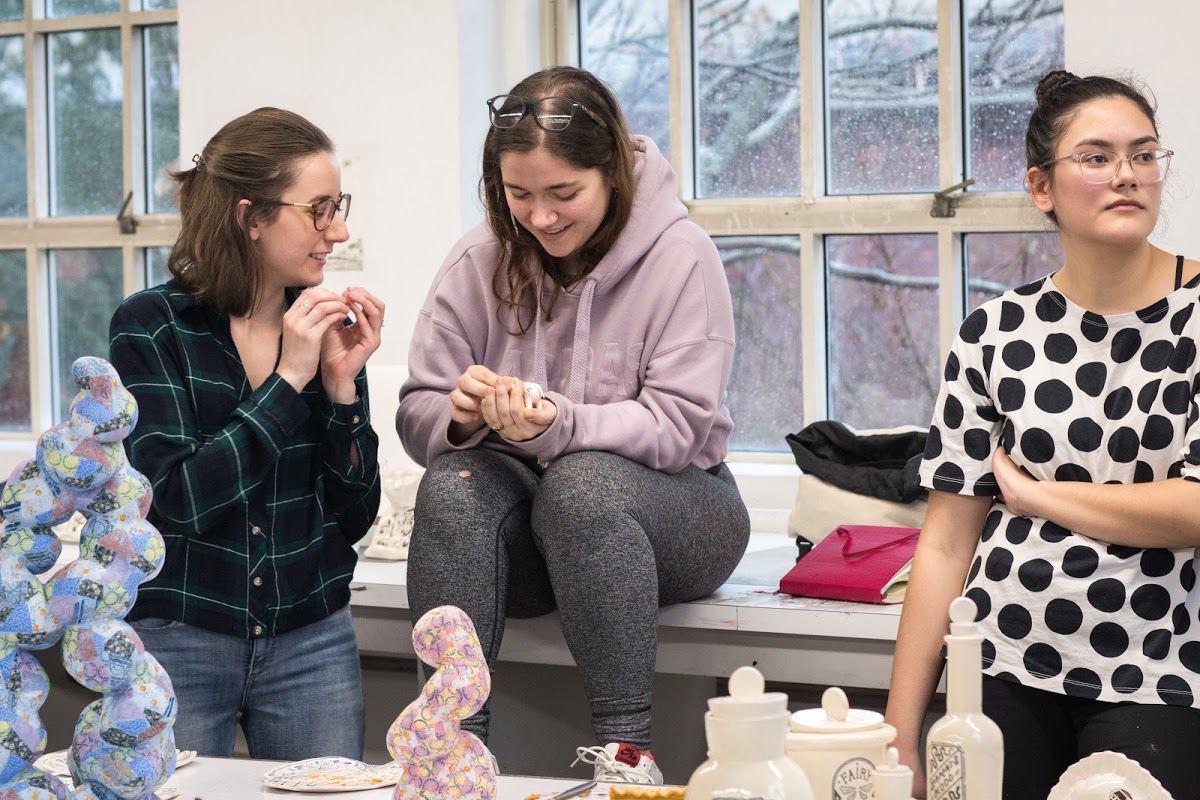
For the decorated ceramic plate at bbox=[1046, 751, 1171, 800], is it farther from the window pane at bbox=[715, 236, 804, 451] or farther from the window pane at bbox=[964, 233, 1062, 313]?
the window pane at bbox=[715, 236, 804, 451]

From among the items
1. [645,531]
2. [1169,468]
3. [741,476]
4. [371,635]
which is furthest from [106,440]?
[741,476]

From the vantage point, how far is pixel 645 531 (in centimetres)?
184

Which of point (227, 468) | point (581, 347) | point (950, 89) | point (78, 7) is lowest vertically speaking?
point (227, 468)

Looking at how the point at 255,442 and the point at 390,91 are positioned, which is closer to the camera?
the point at 255,442

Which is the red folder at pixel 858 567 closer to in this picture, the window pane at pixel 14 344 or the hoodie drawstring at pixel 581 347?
the hoodie drawstring at pixel 581 347

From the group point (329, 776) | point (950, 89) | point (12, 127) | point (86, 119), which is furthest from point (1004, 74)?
point (12, 127)

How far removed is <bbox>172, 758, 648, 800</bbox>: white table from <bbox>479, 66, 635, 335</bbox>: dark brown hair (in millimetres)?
811

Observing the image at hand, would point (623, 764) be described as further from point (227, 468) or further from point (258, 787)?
point (227, 468)

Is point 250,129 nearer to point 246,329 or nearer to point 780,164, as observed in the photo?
point 246,329

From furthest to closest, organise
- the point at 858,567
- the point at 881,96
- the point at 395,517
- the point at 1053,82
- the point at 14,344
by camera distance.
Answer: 1. the point at 14,344
2. the point at 881,96
3. the point at 395,517
4. the point at 858,567
5. the point at 1053,82

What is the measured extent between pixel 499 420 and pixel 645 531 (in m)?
0.25

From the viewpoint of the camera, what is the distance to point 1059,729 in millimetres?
1566

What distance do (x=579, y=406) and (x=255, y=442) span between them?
0.44m

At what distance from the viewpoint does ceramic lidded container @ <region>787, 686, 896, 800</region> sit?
1024 mm
